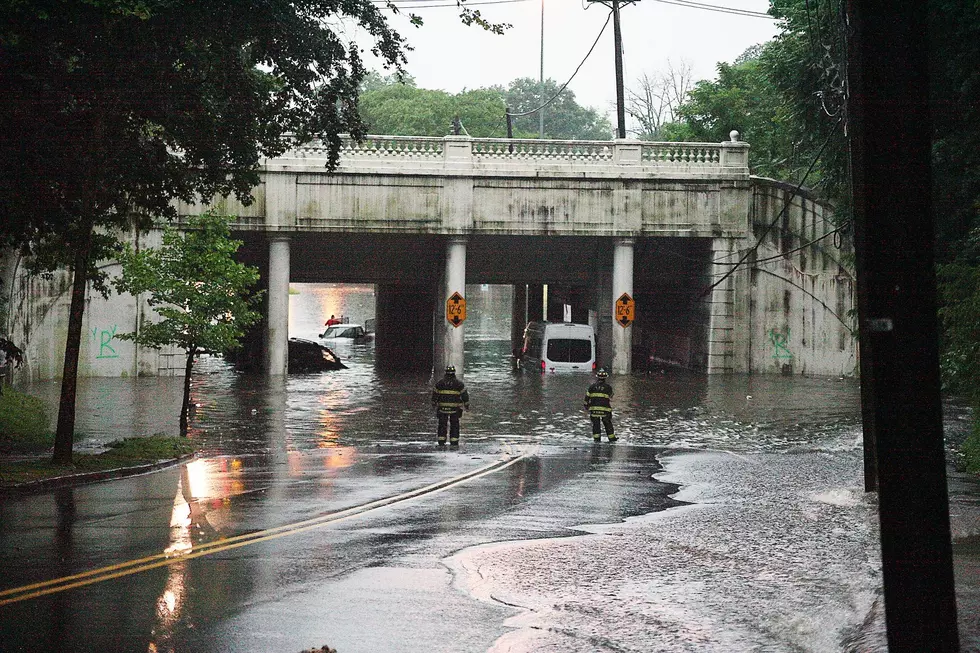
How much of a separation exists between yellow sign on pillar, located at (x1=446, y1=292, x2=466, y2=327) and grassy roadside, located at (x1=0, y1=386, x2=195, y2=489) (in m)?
17.0

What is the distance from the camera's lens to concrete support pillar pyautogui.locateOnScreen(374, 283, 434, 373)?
6311 centimetres

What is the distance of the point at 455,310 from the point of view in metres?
41.4

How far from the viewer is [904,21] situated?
601 centimetres

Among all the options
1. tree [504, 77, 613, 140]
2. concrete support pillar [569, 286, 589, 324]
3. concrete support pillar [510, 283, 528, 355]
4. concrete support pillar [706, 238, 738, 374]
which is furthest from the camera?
tree [504, 77, 613, 140]

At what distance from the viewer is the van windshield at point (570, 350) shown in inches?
1738

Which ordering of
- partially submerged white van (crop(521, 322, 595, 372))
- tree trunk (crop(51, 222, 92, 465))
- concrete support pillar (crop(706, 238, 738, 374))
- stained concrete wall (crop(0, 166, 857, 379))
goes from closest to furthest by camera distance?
tree trunk (crop(51, 222, 92, 465))
stained concrete wall (crop(0, 166, 857, 379))
concrete support pillar (crop(706, 238, 738, 374))
partially submerged white van (crop(521, 322, 595, 372))

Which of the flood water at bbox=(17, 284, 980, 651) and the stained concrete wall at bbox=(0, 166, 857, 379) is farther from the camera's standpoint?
the stained concrete wall at bbox=(0, 166, 857, 379)

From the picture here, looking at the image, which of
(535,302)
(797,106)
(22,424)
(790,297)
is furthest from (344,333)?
(22,424)

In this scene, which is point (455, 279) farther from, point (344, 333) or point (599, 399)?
point (344, 333)

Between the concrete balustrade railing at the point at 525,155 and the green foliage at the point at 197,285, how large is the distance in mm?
15491

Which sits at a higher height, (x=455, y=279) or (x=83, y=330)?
(x=455, y=279)

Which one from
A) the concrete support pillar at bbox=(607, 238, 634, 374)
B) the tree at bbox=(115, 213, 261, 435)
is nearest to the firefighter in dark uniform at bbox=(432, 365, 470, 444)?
the tree at bbox=(115, 213, 261, 435)

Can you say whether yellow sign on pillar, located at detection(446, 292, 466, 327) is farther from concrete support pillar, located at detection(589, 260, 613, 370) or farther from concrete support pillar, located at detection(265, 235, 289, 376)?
concrete support pillar, located at detection(589, 260, 613, 370)

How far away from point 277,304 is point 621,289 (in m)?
13.0
